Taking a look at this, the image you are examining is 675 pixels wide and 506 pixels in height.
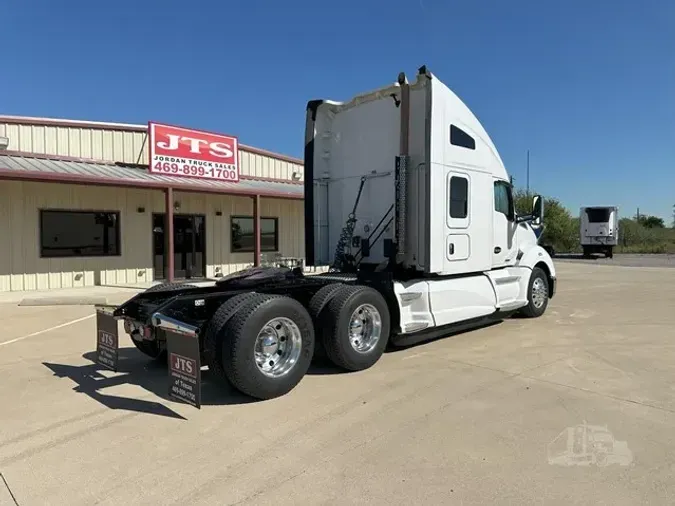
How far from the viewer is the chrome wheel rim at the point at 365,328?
5.80 metres

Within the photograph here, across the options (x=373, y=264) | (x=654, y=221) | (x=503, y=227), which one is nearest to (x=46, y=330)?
(x=373, y=264)

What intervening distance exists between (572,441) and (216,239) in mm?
14762

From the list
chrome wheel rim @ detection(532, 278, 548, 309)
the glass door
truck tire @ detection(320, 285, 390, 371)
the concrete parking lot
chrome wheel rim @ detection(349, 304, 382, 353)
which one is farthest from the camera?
the glass door

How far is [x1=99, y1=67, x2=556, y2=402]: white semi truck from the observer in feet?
15.8

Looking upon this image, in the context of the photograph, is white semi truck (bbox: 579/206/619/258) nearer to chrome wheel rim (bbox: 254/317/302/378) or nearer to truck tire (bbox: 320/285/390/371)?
truck tire (bbox: 320/285/390/371)

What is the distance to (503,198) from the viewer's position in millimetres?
8312

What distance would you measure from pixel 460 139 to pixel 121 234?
450 inches

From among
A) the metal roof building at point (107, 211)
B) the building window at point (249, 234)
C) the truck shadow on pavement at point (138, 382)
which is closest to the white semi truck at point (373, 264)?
the truck shadow on pavement at point (138, 382)

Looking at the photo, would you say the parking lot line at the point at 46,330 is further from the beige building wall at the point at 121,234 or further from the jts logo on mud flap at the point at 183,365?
the beige building wall at the point at 121,234

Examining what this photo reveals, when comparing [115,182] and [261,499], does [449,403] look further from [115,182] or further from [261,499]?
[115,182]

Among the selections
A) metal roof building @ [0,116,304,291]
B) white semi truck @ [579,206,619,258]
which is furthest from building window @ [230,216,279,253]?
white semi truck @ [579,206,619,258]

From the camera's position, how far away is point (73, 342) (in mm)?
7305

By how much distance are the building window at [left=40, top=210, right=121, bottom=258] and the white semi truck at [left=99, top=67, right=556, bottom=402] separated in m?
9.03

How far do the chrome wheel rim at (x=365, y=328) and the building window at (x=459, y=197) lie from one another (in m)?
1.92
